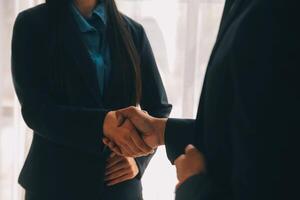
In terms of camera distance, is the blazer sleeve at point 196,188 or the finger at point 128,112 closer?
the blazer sleeve at point 196,188

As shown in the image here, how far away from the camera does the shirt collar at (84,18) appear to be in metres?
1.23

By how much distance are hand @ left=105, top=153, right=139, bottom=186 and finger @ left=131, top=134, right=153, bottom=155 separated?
0.06 m

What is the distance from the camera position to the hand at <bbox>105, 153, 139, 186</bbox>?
1.21m

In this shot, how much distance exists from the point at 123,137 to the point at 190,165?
1.41 feet

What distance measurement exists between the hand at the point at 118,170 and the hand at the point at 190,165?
17.6 inches

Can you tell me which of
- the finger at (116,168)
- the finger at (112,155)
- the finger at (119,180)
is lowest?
the finger at (119,180)

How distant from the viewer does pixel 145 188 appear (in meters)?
Result: 1.76

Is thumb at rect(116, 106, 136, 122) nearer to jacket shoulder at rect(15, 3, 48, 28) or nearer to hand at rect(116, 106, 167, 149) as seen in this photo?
hand at rect(116, 106, 167, 149)

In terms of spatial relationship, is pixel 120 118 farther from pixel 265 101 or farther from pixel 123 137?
pixel 265 101

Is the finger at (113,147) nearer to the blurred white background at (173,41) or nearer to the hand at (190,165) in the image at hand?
the hand at (190,165)

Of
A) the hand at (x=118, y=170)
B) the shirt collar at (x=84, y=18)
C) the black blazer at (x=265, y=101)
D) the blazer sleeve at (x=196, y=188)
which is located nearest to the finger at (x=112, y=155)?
the hand at (x=118, y=170)

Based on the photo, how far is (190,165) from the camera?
0.75 metres

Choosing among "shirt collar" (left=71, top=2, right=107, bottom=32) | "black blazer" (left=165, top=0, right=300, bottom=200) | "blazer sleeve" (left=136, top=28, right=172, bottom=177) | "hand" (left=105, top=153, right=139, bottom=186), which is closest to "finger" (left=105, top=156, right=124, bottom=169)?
"hand" (left=105, top=153, right=139, bottom=186)

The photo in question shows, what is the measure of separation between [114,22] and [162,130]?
36 centimetres
